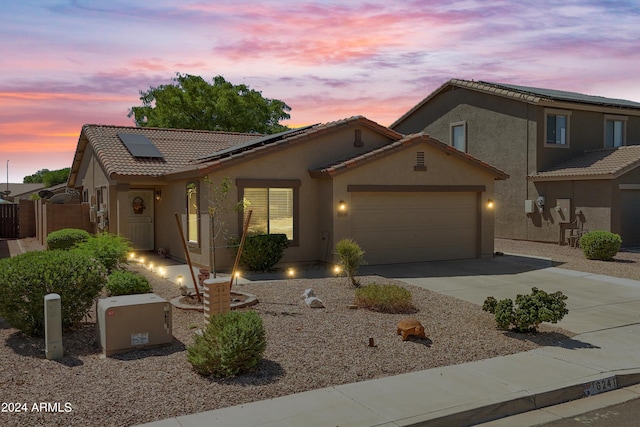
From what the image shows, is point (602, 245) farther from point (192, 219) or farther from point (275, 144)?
point (192, 219)

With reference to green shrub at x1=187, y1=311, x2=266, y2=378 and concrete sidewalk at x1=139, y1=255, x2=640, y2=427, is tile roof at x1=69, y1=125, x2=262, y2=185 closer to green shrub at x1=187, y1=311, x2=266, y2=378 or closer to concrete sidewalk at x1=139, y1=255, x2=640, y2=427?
green shrub at x1=187, y1=311, x2=266, y2=378

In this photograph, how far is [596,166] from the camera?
21.8 m

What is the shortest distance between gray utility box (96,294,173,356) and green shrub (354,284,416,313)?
385 cm

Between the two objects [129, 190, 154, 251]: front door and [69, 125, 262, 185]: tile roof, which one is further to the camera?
[129, 190, 154, 251]: front door

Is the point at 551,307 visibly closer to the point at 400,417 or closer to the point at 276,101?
the point at 400,417

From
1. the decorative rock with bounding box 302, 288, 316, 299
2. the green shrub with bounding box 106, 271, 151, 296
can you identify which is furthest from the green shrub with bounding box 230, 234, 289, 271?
the green shrub with bounding box 106, 271, 151, 296

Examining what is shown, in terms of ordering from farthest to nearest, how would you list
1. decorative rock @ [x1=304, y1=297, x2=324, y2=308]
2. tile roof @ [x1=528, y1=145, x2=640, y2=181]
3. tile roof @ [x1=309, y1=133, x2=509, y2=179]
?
tile roof @ [x1=528, y1=145, x2=640, y2=181]
tile roof @ [x1=309, y1=133, x2=509, y2=179]
decorative rock @ [x1=304, y1=297, x2=324, y2=308]

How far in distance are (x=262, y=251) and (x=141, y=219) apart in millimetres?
6923

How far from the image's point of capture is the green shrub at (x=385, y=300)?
33.8 ft

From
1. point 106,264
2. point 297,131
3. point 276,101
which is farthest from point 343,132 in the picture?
point 276,101

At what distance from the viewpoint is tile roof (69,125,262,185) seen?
18344 mm

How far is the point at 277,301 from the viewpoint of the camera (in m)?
11.0

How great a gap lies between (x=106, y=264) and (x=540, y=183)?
1782 centimetres

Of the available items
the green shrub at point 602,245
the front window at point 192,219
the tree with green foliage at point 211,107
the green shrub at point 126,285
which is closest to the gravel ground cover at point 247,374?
the green shrub at point 126,285
